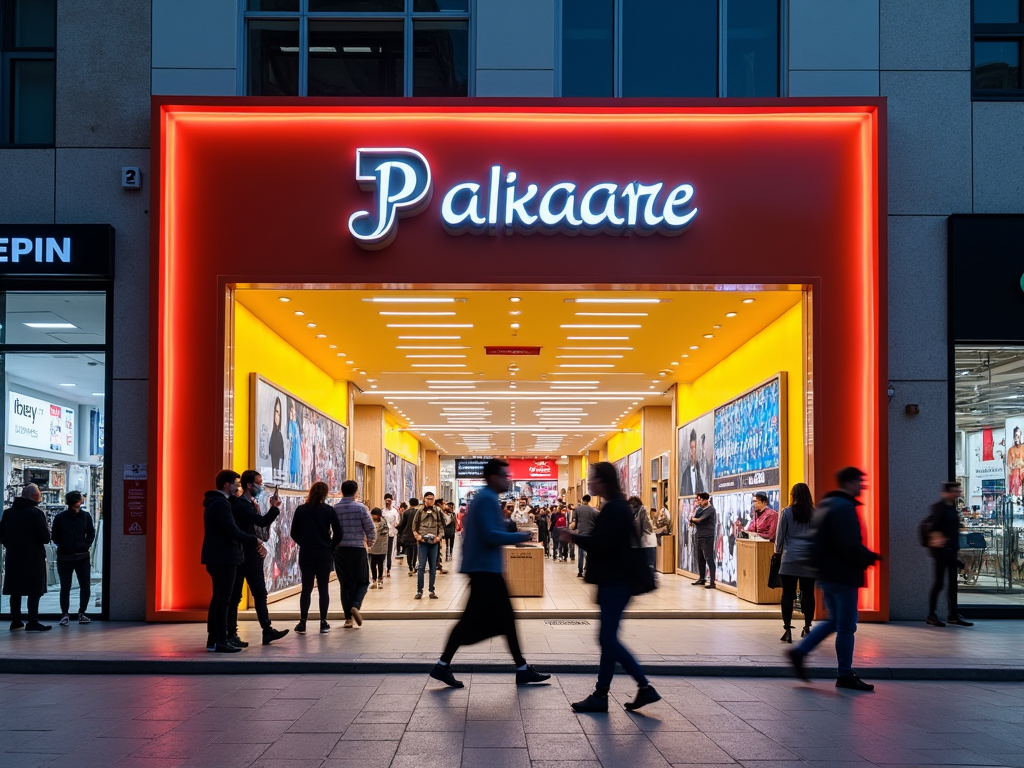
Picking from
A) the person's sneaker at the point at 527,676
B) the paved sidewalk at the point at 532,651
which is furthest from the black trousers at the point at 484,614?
the paved sidewalk at the point at 532,651

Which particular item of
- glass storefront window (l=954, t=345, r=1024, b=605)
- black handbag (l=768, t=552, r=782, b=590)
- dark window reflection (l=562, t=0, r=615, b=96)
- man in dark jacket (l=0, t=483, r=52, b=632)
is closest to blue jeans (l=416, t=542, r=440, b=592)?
man in dark jacket (l=0, t=483, r=52, b=632)

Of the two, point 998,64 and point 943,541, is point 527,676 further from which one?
point 998,64

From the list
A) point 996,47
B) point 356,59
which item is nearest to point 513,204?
point 356,59

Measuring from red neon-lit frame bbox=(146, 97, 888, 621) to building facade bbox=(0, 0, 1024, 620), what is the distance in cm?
39

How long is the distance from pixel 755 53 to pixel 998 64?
3.00 meters

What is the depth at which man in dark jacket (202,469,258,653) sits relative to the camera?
32.7ft

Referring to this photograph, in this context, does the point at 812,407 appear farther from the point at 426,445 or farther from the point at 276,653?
the point at 426,445

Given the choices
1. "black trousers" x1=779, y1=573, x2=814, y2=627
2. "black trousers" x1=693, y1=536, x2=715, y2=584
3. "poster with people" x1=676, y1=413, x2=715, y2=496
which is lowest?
"black trousers" x1=693, y1=536, x2=715, y2=584

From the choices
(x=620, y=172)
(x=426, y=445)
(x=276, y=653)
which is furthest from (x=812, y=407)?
(x=426, y=445)

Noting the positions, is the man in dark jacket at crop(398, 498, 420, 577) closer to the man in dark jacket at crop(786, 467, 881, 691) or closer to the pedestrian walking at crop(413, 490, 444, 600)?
the pedestrian walking at crop(413, 490, 444, 600)

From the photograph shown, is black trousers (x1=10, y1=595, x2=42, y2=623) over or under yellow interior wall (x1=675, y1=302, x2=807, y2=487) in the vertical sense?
under

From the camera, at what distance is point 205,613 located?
1219 centimetres

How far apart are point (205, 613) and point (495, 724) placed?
6.23 meters

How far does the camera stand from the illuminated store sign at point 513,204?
41.8 feet
